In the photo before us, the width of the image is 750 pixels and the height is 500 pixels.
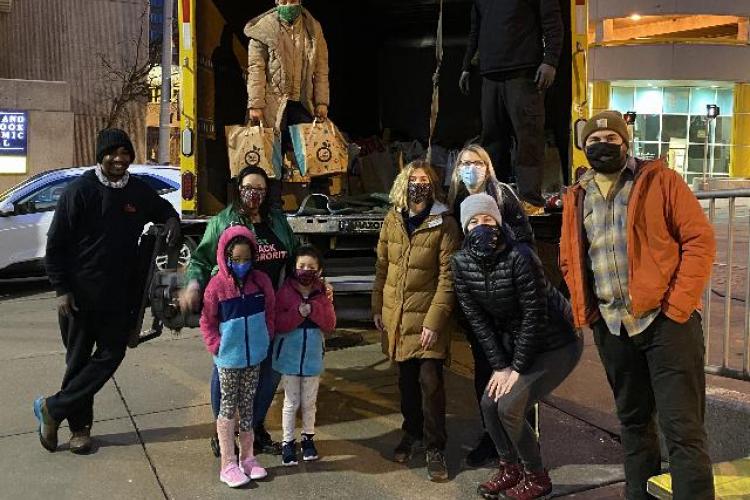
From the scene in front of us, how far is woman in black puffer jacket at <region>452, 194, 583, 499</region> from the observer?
3.68 metres

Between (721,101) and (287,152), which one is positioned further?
(721,101)

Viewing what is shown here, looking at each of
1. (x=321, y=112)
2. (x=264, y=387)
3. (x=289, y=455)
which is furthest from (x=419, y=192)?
(x=321, y=112)

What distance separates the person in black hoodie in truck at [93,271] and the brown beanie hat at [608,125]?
258 cm

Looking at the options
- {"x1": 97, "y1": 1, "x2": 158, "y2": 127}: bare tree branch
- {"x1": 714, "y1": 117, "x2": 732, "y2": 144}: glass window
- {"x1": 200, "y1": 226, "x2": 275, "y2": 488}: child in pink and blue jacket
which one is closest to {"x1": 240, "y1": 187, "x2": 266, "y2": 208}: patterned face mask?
{"x1": 200, "y1": 226, "x2": 275, "y2": 488}: child in pink and blue jacket

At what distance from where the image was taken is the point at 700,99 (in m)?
28.4

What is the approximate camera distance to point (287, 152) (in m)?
6.06

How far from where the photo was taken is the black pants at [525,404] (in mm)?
3744

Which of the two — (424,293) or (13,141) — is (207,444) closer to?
(424,293)

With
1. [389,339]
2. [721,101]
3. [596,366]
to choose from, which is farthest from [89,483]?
[721,101]

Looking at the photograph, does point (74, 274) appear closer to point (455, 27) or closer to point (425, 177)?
point (425, 177)

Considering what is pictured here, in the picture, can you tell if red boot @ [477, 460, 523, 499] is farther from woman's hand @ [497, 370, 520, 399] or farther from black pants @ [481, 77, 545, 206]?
black pants @ [481, 77, 545, 206]

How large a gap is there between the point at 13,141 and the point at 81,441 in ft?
44.5

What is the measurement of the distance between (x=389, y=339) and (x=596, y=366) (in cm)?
281

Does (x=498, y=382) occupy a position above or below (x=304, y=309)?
below
